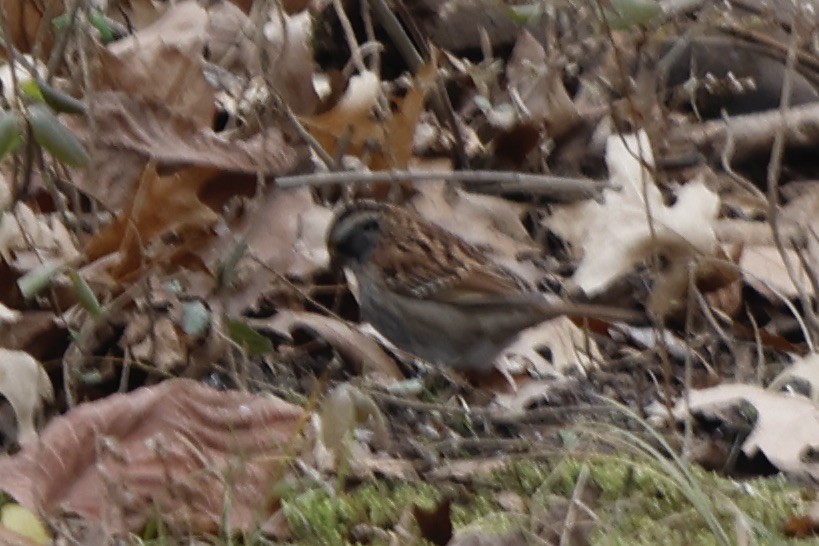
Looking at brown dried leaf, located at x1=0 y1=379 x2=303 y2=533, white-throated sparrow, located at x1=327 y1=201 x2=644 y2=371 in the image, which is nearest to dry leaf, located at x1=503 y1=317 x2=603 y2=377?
white-throated sparrow, located at x1=327 y1=201 x2=644 y2=371

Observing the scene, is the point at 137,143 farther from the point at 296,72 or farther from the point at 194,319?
the point at 296,72

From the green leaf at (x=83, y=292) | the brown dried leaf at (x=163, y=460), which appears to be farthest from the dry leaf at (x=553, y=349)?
the green leaf at (x=83, y=292)

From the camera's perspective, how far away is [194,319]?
391 cm

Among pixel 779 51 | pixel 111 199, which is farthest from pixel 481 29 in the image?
pixel 111 199

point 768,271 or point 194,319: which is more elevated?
point 194,319

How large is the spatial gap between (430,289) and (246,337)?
3.44 ft

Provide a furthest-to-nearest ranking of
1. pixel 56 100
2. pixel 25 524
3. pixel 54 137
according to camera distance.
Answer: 1. pixel 56 100
2. pixel 54 137
3. pixel 25 524

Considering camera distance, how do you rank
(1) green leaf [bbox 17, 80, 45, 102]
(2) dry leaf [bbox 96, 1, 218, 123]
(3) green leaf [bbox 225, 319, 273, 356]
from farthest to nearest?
(2) dry leaf [bbox 96, 1, 218, 123]
(3) green leaf [bbox 225, 319, 273, 356]
(1) green leaf [bbox 17, 80, 45, 102]

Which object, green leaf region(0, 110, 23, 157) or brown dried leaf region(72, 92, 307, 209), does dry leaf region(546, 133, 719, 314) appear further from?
green leaf region(0, 110, 23, 157)

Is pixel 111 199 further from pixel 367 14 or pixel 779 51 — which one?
pixel 779 51

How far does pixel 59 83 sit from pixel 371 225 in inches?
41.3

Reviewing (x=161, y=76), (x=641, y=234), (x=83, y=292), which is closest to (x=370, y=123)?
(x=161, y=76)

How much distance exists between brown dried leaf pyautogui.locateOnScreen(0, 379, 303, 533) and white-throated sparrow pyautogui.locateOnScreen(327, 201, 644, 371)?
120 cm

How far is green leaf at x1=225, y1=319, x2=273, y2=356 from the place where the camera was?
3.82m
